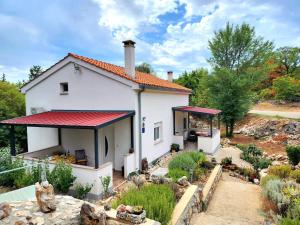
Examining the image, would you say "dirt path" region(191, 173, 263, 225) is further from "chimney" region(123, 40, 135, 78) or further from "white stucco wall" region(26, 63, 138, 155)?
"chimney" region(123, 40, 135, 78)

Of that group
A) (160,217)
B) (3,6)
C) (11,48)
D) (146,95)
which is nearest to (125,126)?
(146,95)

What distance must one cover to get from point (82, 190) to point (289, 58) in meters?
52.2

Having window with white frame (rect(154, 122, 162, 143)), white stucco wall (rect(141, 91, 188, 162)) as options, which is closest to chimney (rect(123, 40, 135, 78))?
white stucco wall (rect(141, 91, 188, 162))

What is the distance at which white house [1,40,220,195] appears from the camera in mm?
11875

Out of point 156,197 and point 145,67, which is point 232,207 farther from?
point 145,67

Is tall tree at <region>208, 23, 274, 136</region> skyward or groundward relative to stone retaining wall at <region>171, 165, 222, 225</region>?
skyward

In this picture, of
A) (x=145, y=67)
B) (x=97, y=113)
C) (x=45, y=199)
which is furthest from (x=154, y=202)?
(x=145, y=67)

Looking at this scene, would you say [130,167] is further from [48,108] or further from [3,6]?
[3,6]

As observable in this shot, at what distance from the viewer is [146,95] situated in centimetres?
1323

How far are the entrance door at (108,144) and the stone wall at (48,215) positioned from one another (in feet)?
22.6

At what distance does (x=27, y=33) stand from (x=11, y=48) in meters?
3.13

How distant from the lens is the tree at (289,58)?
1821 inches

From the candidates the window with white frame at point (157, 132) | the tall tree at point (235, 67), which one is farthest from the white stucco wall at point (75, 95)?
the tall tree at point (235, 67)

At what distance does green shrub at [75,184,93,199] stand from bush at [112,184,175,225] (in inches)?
136
